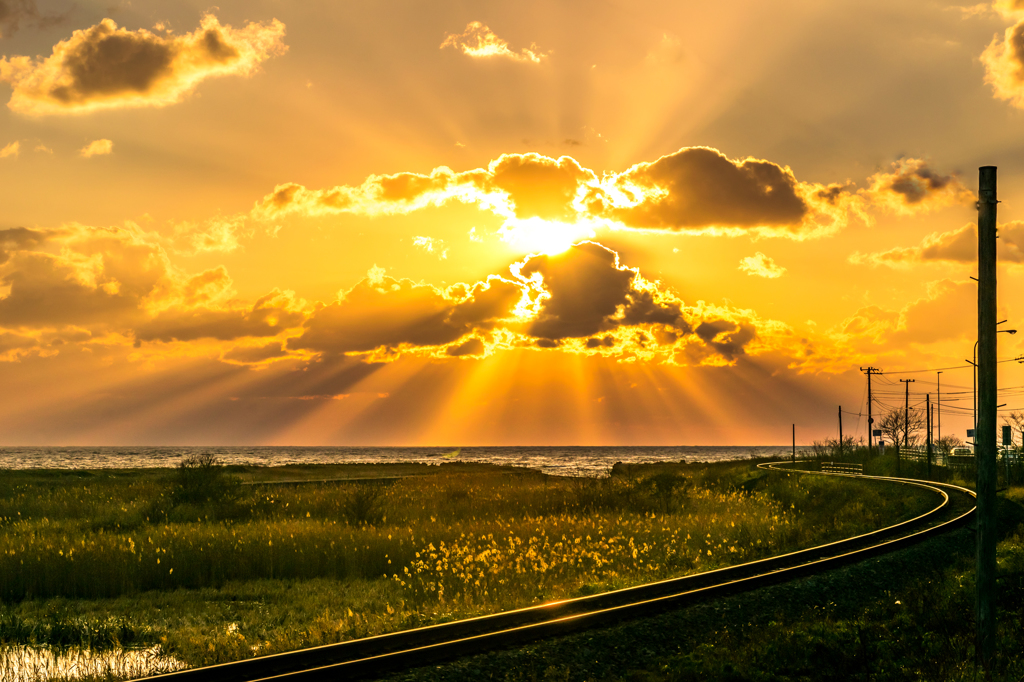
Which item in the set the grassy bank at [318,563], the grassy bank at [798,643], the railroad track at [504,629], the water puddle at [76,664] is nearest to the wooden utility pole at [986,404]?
the grassy bank at [798,643]

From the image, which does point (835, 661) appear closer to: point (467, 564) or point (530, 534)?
point (467, 564)

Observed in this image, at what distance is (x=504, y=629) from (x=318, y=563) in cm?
935

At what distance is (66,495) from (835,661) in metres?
36.9

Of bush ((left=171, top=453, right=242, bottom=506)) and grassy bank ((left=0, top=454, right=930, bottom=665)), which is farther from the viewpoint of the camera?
bush ((left=171, top=453, right=242, bottom=506))

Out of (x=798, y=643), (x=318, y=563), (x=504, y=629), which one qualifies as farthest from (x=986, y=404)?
(x=318, y=563)

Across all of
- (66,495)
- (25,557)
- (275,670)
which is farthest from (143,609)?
(66,495)

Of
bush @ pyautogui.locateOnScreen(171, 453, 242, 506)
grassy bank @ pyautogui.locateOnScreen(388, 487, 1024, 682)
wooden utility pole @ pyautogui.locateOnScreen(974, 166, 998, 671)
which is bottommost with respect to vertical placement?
bush @ pyautogui.locateOnScreen(171, 453, 242, 506)

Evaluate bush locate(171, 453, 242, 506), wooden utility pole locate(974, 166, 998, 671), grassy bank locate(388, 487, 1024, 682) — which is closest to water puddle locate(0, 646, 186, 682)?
grassy bank locate(388, 487, 1024, 682)

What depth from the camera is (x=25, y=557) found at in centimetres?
1745

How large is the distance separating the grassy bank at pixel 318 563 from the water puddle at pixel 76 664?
0.34 metres

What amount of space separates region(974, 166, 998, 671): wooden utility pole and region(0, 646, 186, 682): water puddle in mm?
12001

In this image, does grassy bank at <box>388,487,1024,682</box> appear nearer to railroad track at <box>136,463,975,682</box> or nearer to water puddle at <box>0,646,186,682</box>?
railroad track at <box>136,463,975,682</box>

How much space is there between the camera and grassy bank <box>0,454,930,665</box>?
1313 centimetres

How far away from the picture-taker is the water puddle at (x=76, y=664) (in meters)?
10.1
